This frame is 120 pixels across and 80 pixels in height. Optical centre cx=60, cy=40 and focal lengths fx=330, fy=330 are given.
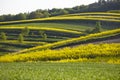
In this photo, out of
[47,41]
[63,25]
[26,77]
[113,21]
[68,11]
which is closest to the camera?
[26,77]

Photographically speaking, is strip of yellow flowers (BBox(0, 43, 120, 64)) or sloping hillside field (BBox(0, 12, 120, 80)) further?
strip of yellow flowers (BBox(0, 43, 120, 64))

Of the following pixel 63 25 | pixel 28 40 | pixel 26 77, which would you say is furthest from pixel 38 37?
pixel 26 77

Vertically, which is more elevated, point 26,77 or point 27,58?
point 26,77

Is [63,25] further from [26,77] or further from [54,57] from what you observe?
[26,77]

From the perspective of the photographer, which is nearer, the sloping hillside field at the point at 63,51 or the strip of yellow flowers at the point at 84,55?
the sloping hillside field at the point at 63,51

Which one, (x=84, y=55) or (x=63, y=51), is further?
(x=63, y=51)

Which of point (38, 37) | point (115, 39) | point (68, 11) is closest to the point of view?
point (115, 39)

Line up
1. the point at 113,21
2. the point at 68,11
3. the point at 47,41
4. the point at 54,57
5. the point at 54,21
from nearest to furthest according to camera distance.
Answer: the point at 54,57 → the point at 47,41 → the point at 113,21 → the point at 54,21 → the point at 68,11

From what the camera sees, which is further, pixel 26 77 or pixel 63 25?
pixel 63 25

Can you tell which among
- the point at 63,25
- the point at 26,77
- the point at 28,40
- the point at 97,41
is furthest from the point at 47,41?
the point at 26,77

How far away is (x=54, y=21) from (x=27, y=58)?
81.0 m

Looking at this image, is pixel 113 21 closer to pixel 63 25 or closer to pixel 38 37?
pixel 63 25

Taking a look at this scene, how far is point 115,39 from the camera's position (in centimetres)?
5706

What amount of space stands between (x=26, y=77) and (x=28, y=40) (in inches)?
2848
